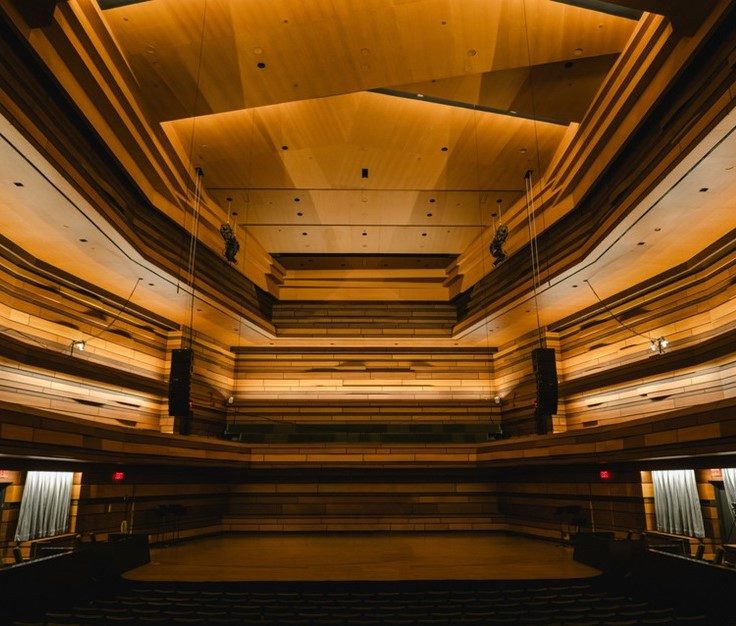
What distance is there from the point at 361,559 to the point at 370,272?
24.8 ft

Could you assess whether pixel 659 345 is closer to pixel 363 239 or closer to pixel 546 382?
pixel 546 382

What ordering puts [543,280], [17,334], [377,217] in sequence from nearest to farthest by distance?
1. [17,334]
2. [543,280]
3. [377,217]

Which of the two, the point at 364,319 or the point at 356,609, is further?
the point at 364,319

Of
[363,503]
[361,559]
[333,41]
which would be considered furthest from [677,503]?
[333,41]

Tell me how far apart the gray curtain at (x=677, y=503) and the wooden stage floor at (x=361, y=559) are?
1.61 metres

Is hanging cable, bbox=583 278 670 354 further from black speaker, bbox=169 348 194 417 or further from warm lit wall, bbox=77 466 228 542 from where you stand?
warm lit wall, bbox=77 466 228 542

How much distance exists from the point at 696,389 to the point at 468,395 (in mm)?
6101

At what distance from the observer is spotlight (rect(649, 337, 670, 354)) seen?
28.7 feet

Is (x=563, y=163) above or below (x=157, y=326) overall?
above

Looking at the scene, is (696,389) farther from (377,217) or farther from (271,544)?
(271,544)

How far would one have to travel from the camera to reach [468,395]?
13586mm

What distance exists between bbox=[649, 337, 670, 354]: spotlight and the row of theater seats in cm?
435

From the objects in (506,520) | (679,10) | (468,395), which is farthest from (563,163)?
(506,520)

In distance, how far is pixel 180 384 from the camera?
7613 mm
